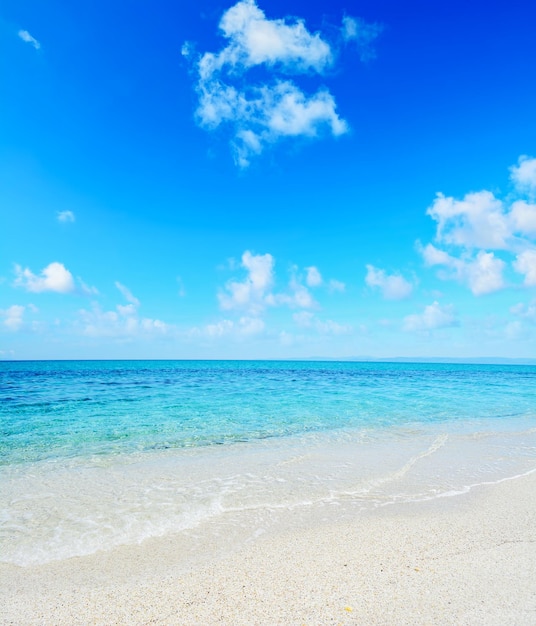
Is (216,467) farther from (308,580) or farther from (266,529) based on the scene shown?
(308,580)

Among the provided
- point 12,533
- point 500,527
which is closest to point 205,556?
point 12,533

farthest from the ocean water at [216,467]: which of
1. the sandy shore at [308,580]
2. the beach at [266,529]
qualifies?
the sandy shore at [308,580]

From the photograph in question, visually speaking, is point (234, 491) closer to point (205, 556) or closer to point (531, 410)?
point (205, 556)

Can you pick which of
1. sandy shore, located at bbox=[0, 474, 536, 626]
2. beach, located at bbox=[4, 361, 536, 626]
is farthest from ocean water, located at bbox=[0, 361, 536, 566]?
sandy shore, located at bbox=[0, 474, 536, 626]

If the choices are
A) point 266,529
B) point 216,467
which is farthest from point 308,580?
point 216,467

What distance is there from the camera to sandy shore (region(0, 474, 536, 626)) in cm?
359

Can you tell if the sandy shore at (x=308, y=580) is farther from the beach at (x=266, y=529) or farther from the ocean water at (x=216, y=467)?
the ocean water at (x=216, y=467)

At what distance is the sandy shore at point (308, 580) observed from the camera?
3592mm

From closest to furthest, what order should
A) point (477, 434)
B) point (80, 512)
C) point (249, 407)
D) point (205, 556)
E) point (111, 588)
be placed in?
point (111, 588)
point (205, 556)
point (80, 512)
point (477, 434)
point (249, 407)

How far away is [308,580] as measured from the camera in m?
4.16

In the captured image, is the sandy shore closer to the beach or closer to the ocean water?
the beach

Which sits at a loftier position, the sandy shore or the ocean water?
the sandy shore

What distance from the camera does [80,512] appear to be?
613 centimetres

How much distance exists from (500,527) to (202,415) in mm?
12625
